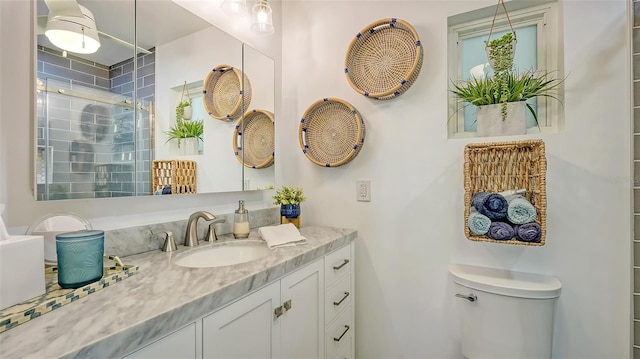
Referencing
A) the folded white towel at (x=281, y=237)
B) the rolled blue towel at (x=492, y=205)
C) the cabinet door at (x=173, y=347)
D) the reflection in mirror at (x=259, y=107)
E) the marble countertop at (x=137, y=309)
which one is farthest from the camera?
the reflection in mirror at (x=259, y=107)

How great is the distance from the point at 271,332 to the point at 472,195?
3.17 ft

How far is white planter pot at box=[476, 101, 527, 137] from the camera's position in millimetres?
1242

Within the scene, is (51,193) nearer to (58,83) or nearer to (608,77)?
(58,83)

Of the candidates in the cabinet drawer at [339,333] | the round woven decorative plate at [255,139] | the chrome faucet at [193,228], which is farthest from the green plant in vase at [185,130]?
the cabinet drawer at [339,333]

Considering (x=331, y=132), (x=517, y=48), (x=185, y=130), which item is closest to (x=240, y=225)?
(x=185, y=130)

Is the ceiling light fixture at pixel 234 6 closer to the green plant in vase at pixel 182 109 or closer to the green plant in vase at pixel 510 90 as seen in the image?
Answer: the green plant in vase at pixel 182 109

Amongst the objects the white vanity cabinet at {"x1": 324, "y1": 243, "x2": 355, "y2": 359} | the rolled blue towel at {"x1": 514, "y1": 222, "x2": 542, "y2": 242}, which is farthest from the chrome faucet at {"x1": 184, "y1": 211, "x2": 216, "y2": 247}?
the rolled blue towel at {"x1": 514, "y1": 222, "x2": 542, "y2": 242}

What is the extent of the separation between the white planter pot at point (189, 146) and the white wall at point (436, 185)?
625 mm

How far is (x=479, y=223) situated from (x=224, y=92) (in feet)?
4.29

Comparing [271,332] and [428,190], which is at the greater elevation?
[428,190]

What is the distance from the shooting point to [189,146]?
4.22 ft

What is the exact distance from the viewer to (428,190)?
4.82 ft

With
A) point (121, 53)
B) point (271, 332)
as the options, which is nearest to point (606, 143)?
point (271, 332)

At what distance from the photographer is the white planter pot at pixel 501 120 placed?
1242 millimetres
